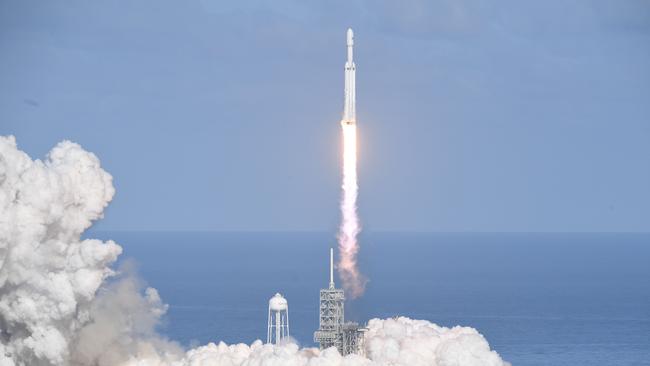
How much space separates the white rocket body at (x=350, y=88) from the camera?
8769 centimetres

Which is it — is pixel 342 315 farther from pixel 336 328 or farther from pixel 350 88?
pixel 350 88

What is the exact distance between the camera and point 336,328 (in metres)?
88.9

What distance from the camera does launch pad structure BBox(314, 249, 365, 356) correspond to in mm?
88000

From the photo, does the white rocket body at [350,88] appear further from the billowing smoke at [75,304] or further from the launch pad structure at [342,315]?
the billowing smoke at [75,304]

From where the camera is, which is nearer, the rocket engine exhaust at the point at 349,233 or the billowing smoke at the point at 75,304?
the billowing smoke at the point at 75,304

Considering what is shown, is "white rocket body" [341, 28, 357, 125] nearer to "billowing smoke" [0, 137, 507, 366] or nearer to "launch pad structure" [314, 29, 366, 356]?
"launch pad structure" [314, 29, 366, 356]

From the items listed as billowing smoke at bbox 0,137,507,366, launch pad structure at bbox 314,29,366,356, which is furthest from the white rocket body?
billowing smoke at bbox 0,137,507,366

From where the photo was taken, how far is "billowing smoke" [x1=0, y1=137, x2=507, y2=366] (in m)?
82.7

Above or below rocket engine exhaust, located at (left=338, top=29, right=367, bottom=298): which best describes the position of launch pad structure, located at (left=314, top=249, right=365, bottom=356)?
below

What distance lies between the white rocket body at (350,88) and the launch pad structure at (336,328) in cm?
1050

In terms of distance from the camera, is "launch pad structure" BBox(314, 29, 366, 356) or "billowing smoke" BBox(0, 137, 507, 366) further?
"launch pad structure" BBox(314, 29, 366, 356)

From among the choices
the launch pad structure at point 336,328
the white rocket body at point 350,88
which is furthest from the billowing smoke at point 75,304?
the white rocket body at point 350,88

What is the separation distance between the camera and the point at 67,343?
84.9 meters

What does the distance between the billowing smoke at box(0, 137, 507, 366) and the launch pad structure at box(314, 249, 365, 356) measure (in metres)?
0.90
